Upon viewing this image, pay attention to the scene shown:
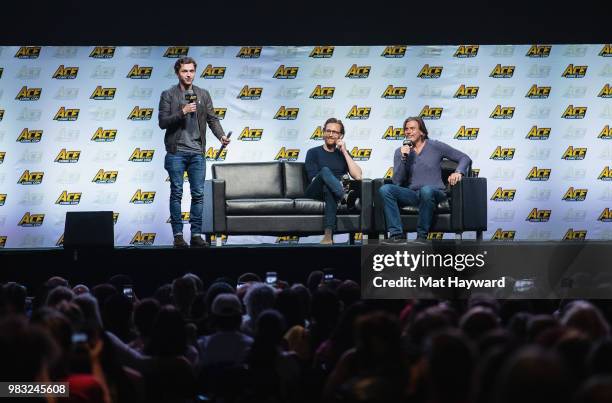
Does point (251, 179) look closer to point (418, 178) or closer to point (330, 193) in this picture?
point (330, 193)

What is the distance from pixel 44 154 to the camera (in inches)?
423

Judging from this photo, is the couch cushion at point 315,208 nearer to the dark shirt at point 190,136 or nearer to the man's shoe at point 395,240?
the man's shoe at point 395,240

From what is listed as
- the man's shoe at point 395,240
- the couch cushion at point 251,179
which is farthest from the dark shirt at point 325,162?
the man's shoe at point 395,240

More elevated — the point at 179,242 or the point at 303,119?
the point at 303,119

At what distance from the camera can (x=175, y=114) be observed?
832cm

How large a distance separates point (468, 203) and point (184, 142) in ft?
8.68

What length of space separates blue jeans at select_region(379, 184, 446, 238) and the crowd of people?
302cm

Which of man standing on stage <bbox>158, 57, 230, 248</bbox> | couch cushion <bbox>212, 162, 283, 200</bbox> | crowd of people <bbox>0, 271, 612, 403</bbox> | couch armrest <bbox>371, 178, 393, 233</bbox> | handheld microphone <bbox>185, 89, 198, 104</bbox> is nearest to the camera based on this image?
crowd of people <bbox>0, 271, 612, 403</bbox>

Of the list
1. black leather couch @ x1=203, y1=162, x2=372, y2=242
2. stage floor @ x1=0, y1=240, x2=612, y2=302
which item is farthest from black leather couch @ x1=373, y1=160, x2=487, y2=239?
stage floor @ x1=0, y1=240, x2=612, y2=302

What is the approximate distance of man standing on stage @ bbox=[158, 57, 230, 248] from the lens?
8.37 meters

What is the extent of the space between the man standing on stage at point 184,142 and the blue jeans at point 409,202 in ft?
5.04

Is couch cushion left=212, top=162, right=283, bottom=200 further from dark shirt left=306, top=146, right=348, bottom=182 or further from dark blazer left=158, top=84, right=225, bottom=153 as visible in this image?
dark blazer left=158, top=84, right=225, bottom=153
